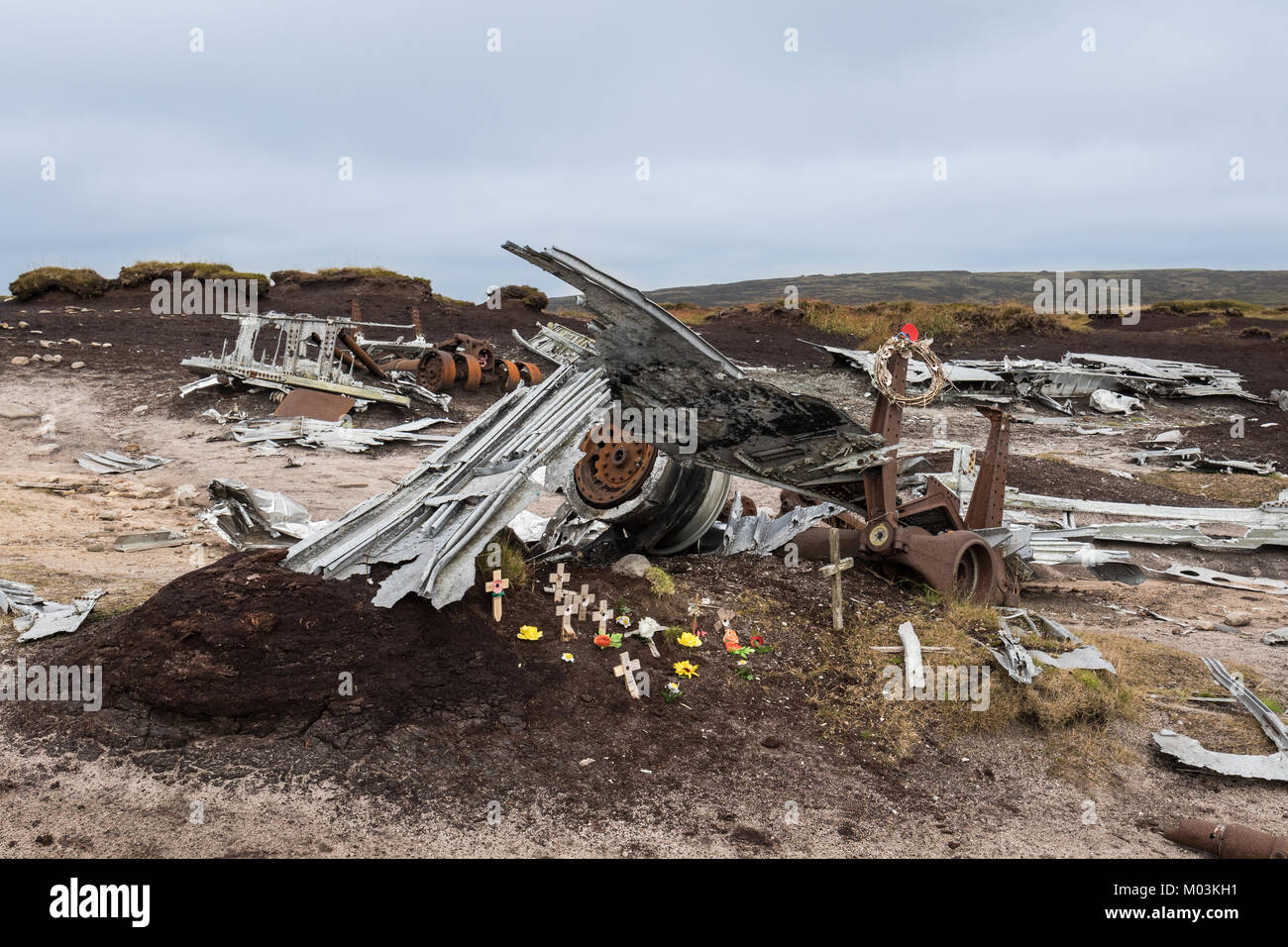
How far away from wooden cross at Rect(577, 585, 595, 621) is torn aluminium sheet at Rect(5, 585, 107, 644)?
11.8 feet

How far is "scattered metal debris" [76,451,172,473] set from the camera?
14.0 m

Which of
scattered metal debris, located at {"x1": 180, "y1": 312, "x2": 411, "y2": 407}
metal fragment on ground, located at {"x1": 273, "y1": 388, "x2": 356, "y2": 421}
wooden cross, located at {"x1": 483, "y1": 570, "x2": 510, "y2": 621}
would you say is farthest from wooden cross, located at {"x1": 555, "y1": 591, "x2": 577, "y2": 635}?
scattered metal debris, located at {"x1": 180, "y1": 312, "x2": 411, "y2": 407}

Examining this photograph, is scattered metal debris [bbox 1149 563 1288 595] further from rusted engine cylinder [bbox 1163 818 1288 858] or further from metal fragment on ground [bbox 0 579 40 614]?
metal fragment on ground [bbox 0 579 40 614]

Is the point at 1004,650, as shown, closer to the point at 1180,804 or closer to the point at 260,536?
the point at 1180,804

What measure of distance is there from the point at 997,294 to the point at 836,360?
63266 mm

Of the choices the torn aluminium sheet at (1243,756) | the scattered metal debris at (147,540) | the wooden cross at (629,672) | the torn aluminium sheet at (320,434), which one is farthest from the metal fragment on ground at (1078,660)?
the torn aluminium sheet at (320,434)

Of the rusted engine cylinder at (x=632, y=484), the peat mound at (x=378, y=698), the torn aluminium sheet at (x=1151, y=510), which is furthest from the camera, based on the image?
the torn aluminium sheet at (x=1151, y=510)

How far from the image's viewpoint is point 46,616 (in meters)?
6.38

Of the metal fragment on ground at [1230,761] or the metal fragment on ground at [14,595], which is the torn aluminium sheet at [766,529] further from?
the metal fragment on ground at [14,595]

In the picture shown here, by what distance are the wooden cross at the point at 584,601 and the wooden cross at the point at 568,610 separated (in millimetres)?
36

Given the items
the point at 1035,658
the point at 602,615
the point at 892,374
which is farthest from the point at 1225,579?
the point at 602,615

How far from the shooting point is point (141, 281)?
32.6 metres

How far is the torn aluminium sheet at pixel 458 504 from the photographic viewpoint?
589 centimetres

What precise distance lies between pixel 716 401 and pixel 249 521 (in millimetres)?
5533
